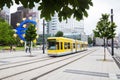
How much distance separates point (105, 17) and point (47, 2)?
22.7 m

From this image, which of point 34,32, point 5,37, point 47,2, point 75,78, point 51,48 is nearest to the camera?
point 47,2

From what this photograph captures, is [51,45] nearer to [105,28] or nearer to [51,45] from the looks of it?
[51,45]

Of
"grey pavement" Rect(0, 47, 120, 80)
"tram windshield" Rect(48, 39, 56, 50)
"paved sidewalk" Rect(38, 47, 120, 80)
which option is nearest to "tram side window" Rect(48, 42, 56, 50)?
"tram windshield" Rect(48, 39, 56, 50)

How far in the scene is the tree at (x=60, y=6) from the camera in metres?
2.73

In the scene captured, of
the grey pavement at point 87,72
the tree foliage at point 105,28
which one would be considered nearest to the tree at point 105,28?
the tree foliage at point 105,28

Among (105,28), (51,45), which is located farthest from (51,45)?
(105,28)

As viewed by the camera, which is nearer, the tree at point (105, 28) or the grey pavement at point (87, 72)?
the grey pavement at point (87, 72)

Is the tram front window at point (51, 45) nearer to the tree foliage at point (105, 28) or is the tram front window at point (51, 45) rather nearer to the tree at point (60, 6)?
the tree foliage at point (105, 28)

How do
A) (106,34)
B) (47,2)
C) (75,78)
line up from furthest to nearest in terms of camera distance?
(106,34), (75,78), (47,2)

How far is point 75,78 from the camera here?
1082 cm

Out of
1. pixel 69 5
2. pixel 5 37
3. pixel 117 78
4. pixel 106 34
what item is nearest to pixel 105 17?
pixel 106 34

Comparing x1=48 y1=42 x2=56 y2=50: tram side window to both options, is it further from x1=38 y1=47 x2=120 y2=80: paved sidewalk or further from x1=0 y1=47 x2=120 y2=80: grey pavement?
x1=38 y1=47 x2=120 y2=80: paved sidewalk

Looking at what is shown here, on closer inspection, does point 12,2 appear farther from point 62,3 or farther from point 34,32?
point 34,32

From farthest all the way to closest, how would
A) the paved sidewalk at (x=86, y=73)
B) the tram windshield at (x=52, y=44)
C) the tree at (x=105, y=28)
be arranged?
the tram windshield at (x=52, y=44) < the tree at (x=105, y=28) < the paved sidewalk at (x=86, y=73)
